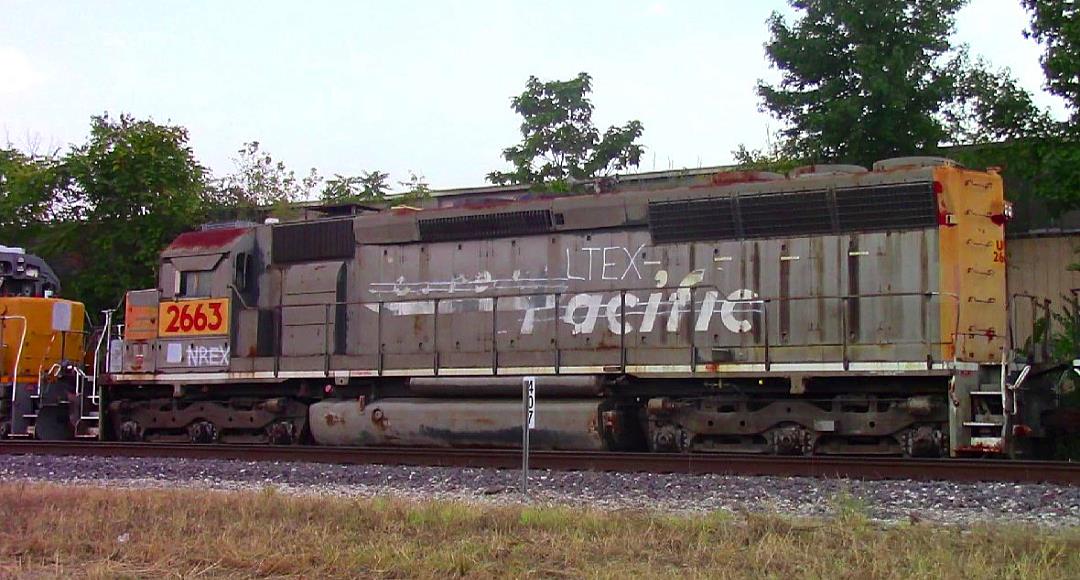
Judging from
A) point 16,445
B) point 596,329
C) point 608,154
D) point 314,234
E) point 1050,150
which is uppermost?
point 608,154

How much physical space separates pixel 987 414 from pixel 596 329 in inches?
168

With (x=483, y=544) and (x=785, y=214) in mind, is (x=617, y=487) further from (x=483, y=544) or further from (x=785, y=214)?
(x=785, y=214)

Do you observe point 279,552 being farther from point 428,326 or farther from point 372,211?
point 372,211

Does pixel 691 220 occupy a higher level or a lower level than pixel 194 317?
higher

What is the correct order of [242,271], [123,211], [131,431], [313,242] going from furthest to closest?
1. [123,211]
2. [131,431]
3. [242,271]
4. [313,242]

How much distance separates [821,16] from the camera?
719 inches

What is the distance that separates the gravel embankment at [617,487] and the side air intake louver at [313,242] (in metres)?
3.25

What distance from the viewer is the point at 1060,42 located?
14.8 metres

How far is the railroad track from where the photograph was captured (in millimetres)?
9805

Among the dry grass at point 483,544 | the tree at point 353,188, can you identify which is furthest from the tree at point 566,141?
the dry grass at point 483,544

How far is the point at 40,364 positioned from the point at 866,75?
1350 centimetres

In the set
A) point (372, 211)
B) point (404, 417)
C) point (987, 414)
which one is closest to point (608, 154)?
point (372, 211)

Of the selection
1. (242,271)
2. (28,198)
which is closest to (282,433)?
(242,271)

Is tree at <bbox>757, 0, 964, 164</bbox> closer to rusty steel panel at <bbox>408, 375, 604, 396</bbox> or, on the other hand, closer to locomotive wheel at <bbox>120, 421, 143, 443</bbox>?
rusty steel panel at <bbox>408, 375, 604, 396</bbox>
